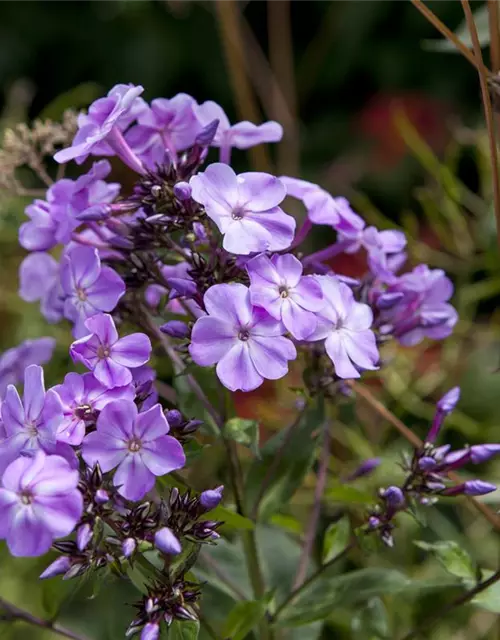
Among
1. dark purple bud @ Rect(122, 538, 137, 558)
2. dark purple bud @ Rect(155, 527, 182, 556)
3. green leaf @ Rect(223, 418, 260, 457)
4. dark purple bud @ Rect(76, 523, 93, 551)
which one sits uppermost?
dark purple bud @ Rect(76, 523, 93, 551)

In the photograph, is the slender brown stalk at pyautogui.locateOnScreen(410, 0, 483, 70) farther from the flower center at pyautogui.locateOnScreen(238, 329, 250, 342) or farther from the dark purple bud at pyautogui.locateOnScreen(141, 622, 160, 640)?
the dark purple bud at pyautogui.locateOnScreen(141, 622, 160, 640)

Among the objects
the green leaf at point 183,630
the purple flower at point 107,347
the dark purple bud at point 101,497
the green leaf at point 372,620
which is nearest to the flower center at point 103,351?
the purple flower at point 107,347

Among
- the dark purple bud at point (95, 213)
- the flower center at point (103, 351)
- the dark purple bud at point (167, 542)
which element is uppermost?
the dark purple bud at point (95, 213)

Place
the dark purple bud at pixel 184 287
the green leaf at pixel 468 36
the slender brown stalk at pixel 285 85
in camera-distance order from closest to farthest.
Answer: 1. the dark purple bud at pixel 184 287
2. the green leaf at pixel 468 36
3. the slender brown stalk at pixel 285 85

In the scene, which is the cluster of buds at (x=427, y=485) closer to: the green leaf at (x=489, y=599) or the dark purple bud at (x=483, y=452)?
the dark purple bud at (x=483, y=452)

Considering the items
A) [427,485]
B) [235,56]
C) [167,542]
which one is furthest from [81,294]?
[235,56]

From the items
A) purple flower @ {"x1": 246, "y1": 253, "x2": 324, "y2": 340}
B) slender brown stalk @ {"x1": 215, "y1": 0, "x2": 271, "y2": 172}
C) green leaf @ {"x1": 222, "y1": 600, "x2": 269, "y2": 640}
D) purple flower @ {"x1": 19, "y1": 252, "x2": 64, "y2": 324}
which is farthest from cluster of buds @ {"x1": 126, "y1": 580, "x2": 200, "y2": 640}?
slender brown stalk @ {"x1": 215, "y1": 0, "x2": 271, "y2": 172}
